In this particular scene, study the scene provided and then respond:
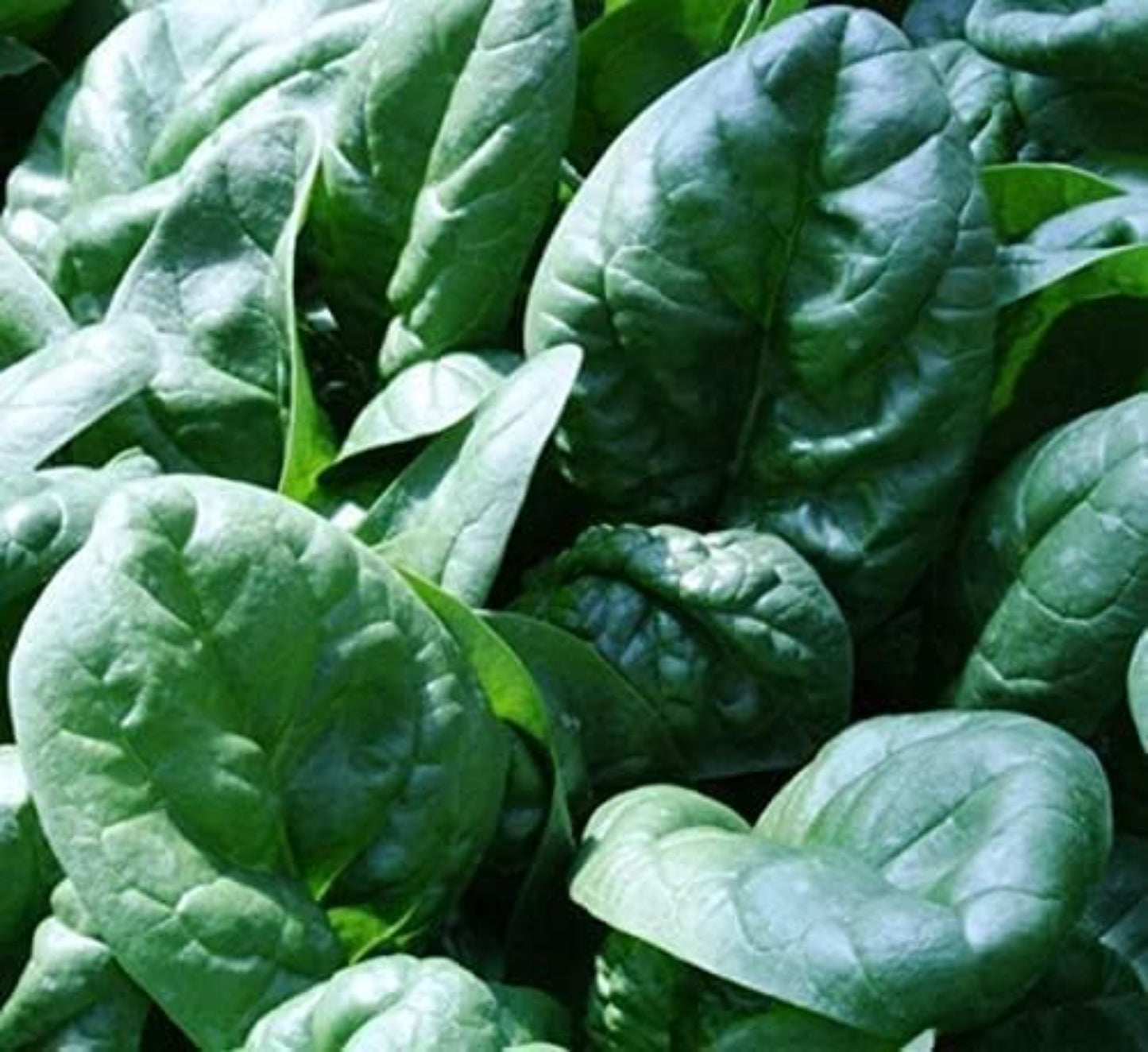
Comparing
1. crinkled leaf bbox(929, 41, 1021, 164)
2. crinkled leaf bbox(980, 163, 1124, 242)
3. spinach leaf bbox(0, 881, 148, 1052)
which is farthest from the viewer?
crinkled leaf bbox(929, 41, 1021, 164)

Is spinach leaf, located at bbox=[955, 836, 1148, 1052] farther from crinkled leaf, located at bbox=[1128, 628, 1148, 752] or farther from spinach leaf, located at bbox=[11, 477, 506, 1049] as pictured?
spinach leaf, located at bbox=[11, 477, 506, 1049]

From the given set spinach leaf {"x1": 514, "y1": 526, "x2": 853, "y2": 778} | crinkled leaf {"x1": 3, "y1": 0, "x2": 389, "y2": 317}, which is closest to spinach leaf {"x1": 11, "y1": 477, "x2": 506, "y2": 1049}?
spinach leaf {"x1": 514, "y1": 526, "x2": 853, "y2": 778}

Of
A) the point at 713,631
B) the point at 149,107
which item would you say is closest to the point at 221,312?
the point at 149,107

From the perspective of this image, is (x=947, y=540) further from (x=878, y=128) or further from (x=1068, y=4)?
(x=1068, y=4)

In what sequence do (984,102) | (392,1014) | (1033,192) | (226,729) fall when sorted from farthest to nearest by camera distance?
(984,102) → (1033,192) → (226,729) → (392,1014)

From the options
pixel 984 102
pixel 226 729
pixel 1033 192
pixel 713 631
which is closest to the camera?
pixel 226 729

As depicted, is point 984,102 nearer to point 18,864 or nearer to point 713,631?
point 713,631
